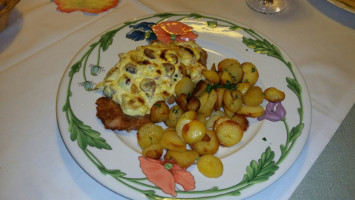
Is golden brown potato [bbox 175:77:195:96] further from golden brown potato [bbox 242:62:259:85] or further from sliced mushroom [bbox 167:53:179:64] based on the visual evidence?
golden brown potato [bbox 242:62:259:85]

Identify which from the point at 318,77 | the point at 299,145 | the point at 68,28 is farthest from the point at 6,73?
the point at 318,77

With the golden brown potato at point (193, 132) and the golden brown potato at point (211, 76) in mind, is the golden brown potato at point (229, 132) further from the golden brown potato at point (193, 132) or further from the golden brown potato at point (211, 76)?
the golden brown potato at point (211, 76)

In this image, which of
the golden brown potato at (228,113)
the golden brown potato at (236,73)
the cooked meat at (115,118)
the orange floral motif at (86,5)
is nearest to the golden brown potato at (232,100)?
the golden brown potato at (228,113)

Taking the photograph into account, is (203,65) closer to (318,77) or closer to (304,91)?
(304,91)

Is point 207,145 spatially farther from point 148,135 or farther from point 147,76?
Answer: point 147,76

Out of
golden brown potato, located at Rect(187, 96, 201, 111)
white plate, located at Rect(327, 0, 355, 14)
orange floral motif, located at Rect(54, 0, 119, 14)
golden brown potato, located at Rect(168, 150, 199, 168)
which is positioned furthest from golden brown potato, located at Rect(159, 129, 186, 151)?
white plate, located at Rect(327, 0, 355, 14)

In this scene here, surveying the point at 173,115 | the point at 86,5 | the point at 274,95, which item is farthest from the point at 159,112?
the point at 86,5
